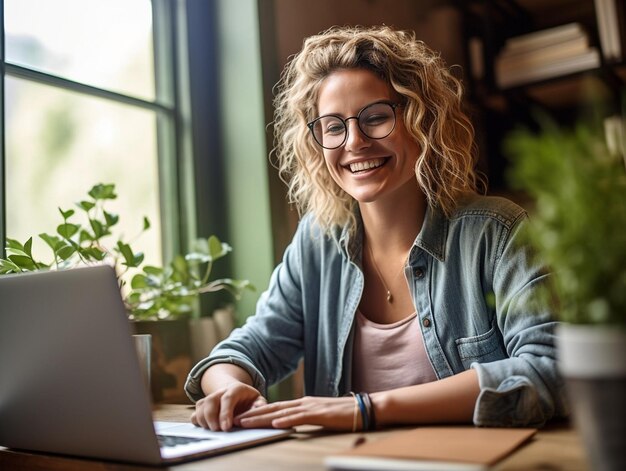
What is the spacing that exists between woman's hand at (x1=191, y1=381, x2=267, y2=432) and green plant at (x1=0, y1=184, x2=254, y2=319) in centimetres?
25

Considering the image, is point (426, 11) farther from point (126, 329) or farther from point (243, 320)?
point (126, 329)

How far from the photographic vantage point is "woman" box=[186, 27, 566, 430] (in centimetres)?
133

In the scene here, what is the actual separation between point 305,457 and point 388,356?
0.63 meters

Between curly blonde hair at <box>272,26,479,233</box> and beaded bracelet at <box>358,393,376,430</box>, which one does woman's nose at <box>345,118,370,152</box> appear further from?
beaded bracelet at <box>358,393,376,430</box>

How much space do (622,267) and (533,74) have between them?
2.42 m

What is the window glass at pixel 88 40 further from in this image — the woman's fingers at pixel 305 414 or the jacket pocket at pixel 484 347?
the jacket pocket at pixel 484 347

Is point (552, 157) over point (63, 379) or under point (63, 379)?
over

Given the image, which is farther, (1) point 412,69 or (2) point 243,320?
(2) point 243,320

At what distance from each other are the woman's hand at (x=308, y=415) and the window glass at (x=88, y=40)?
1154 mm

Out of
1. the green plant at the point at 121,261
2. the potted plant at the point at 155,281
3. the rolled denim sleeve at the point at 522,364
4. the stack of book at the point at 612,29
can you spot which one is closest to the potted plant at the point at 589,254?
the rolled denim sleeve at the point at 522,364

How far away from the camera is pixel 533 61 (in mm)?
Answer: 2793

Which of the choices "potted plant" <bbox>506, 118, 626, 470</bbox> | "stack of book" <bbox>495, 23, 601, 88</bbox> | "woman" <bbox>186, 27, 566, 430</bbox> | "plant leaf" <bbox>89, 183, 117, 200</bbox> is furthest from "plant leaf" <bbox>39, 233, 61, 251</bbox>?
"stack of book" <bbox>495, 23, 601, 88</bbox>

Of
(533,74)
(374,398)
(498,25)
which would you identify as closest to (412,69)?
(374,398)

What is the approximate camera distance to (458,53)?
2.93 m
